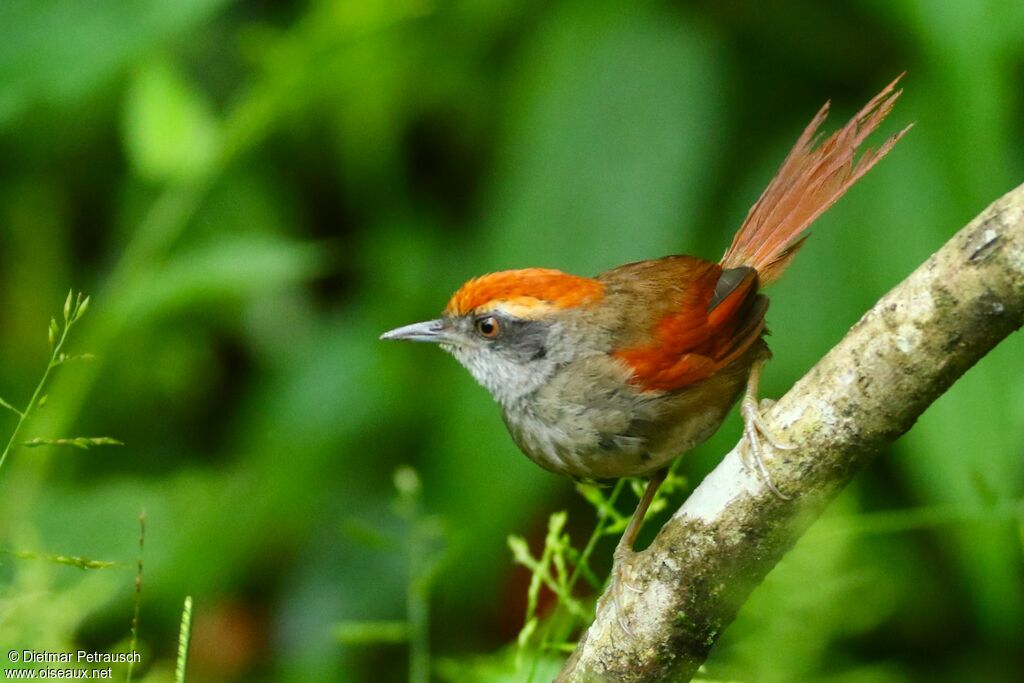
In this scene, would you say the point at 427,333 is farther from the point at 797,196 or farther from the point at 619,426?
the point at 797,196

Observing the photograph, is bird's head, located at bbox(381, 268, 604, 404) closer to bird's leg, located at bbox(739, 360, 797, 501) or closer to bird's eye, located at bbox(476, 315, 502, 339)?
bird's eye, located at bbox(476, 315, 502, 339)

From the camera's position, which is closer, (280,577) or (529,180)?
(529,180)

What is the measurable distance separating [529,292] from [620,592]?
1068 mm

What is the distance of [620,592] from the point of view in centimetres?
209

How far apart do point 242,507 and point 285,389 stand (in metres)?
0.46

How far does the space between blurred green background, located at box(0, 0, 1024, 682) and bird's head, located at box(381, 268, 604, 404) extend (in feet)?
1.78

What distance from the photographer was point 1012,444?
3.69m

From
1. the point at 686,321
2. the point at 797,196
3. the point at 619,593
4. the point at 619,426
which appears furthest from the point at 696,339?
the point at 619,593

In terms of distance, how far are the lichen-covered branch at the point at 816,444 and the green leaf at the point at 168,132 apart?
215 cm

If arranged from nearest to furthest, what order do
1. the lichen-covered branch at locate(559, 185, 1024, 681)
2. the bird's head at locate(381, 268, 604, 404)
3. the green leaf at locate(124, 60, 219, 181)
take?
the lichen-covered branch at locate(559, 185, 1024, 681), the bird's head at locate(381, 268, 604, 404), the green leaf at locate(124, 60, 219, 181)

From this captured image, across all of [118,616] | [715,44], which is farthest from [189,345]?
[715,44]

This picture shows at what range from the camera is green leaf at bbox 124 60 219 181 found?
12.2 ft

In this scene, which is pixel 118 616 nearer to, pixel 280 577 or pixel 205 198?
pixel 280 577

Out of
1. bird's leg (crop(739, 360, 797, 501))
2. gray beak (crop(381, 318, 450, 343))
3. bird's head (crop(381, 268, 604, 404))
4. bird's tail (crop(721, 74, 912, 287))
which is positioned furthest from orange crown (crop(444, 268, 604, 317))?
bird's leg (crop(739, 360, 797, 501))
